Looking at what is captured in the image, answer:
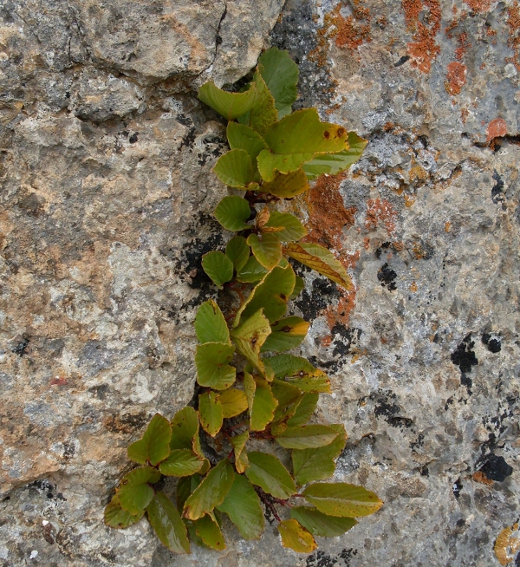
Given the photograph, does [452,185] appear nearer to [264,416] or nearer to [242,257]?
[242,257]

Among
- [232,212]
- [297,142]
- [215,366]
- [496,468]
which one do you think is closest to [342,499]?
[215,366]

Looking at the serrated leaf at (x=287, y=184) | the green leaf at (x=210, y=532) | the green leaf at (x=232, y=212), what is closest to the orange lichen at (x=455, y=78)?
the serrated leaf at (x=287, y=184)

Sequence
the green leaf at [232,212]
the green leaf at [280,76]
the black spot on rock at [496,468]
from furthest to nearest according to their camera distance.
→ the black spot on rock at [496,468] < the green leaf at [280,76] < the green leaf at [232,212]

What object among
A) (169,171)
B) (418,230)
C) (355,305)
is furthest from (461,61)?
(169,171)

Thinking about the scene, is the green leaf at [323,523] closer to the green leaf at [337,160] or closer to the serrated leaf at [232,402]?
the serrated leaf at [232,402]

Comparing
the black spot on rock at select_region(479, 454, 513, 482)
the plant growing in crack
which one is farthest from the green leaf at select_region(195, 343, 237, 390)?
the black spot on rock at select_region(479, 454, 513, 482)

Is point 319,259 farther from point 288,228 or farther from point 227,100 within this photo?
point 227,100

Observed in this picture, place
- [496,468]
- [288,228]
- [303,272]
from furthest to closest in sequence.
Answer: [496,468] < [303,272] < [288,228]

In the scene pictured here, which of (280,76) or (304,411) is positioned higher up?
(280,76)
